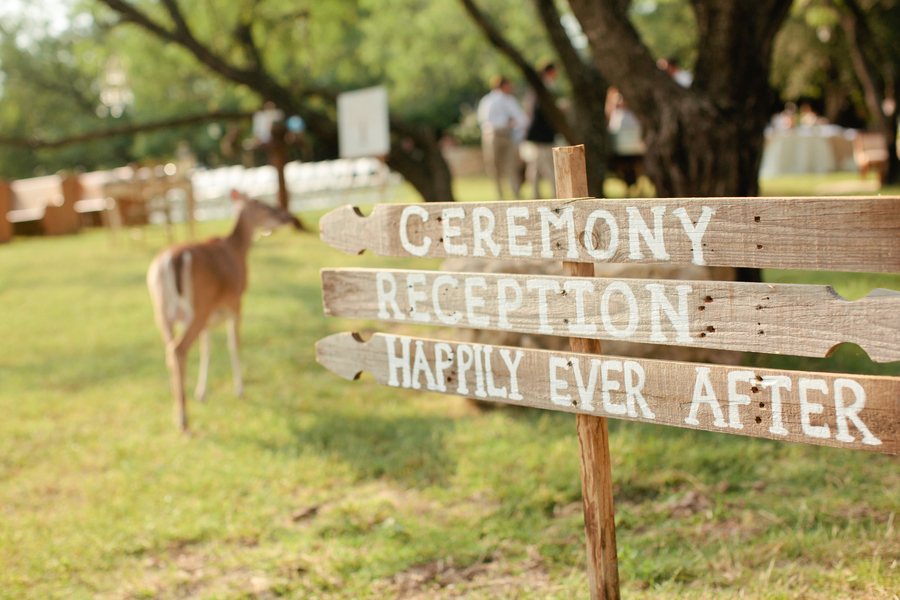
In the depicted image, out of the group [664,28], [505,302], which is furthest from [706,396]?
[664,28]

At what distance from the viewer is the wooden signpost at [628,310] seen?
178cm

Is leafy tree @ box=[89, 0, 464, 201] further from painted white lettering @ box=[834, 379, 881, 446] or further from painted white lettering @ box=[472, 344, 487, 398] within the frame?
painted white lettering @ box=[834, 379, 881, 446]

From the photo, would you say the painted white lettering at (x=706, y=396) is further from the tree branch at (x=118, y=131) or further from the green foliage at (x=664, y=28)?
the green foliage at (x=664, y=28)

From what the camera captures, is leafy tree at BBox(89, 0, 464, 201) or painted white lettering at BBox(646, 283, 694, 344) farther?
leafy tree at BBox(89, 0, 464, 201)

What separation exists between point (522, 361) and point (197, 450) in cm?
309

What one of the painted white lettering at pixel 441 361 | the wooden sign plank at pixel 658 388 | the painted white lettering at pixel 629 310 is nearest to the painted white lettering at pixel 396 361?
the wooden sign plank at pixel 658 388

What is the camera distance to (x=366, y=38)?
33.0 m

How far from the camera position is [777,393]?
1.89m

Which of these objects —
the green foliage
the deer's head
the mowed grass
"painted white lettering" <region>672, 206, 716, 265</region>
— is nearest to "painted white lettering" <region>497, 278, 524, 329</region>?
"painted white lettering" <region>672, 206, 716, 265</region>

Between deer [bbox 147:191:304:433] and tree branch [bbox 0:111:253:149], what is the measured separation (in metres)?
4.11

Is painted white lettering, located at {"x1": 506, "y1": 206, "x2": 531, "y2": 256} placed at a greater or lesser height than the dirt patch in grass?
greater

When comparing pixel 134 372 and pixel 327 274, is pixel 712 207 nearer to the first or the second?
pixel 327 274

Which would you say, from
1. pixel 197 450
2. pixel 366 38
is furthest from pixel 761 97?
pixel 366 38

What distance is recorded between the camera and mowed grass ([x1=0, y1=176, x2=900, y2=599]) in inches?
120
